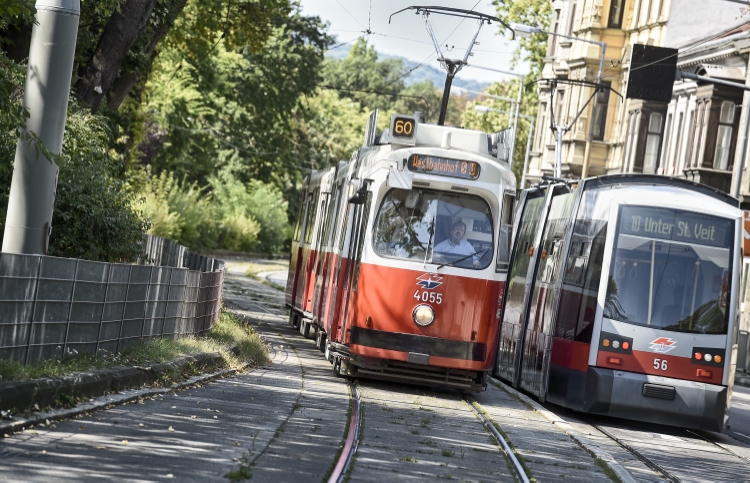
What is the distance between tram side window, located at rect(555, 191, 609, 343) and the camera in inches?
664

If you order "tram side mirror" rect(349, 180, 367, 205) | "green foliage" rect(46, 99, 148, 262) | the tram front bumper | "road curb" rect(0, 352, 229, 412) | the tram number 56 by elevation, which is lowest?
"road curb" rect(0, 352, 229, 412)

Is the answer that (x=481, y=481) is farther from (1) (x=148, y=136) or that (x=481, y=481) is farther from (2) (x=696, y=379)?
(1) (x=148, y=136)

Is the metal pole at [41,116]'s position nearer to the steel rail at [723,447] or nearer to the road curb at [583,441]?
the road curb at [583,441]

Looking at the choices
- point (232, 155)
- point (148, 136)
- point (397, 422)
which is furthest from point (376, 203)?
point (232, 155)

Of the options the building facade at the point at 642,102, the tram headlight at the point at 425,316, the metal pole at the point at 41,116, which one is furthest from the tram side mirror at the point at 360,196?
the building facade at the point at 642,102

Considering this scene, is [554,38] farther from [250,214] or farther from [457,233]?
[457,233]

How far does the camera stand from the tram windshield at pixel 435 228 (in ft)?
56.6

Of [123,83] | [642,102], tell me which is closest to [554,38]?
[642,102]

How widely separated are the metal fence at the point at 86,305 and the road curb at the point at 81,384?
0.51 meters

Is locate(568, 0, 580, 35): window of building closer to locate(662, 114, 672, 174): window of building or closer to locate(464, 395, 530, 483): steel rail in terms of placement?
locate(662, 114, 672, 174): window of building

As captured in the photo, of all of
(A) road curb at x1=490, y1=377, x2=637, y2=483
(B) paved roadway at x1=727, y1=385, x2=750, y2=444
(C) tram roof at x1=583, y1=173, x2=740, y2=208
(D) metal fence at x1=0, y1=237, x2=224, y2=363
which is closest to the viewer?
(D) metal fence at x1=0, y1=237, x2=224, y2=363

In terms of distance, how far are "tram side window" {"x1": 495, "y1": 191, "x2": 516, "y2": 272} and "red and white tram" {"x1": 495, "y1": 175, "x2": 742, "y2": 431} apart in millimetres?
1009

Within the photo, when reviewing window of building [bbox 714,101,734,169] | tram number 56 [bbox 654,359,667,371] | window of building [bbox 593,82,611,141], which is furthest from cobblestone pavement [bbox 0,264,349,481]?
window of building [bbox 593,82,611,141]

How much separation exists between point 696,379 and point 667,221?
208 centimetres
